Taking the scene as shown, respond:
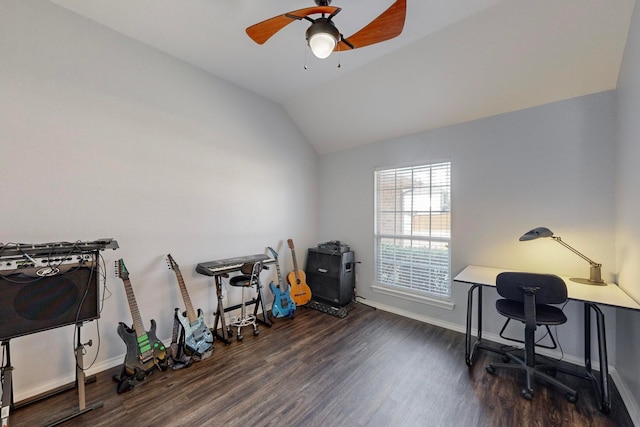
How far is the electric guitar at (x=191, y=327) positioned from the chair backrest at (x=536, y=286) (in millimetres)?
2766

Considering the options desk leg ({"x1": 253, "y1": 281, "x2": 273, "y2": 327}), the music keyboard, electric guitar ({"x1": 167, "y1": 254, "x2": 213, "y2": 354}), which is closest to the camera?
electric guitar ({"x1": 167, "y1": 254, "x2": 213, "y2": 354})

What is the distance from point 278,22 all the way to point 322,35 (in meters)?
0.34

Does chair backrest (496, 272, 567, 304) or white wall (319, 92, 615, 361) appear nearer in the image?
chair backrest (496, 272, 567, 304)

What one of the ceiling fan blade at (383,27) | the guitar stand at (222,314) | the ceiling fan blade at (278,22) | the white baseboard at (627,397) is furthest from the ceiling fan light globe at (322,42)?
the white baseboard at (627,397)

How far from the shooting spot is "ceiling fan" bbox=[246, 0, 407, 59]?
1483 millimetres

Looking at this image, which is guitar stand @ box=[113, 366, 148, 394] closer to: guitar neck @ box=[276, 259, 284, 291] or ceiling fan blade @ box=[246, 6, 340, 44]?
guitar neck @ box=[276, 259, 284, 291]

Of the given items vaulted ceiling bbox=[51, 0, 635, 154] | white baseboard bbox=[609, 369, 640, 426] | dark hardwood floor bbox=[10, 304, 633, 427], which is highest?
Answer: vaulted ceiling bbox=[51, 0, 635, 154]

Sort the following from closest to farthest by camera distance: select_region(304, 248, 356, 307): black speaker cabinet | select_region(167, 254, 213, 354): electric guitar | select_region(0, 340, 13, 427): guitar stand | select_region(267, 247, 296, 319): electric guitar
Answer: select_region(0, 340, 13, 427): guitar stand, select_region(167, 254, 213, 354): electric guitar, select_region(267, 247, 296, 319): electric guitar, select_region(304, 248, 356, 307): black speaker cabinet

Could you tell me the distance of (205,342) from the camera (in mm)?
2479

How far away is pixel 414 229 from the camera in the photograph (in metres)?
3.43

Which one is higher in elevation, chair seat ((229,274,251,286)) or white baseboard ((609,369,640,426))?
chair seat ((229,274,251,286))

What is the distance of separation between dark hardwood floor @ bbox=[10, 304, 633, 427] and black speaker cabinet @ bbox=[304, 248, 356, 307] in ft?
3.27

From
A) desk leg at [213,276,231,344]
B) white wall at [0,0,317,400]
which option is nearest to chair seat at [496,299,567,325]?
desk leg at [213,276,231,344]

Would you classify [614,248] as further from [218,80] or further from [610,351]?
[218,80]
